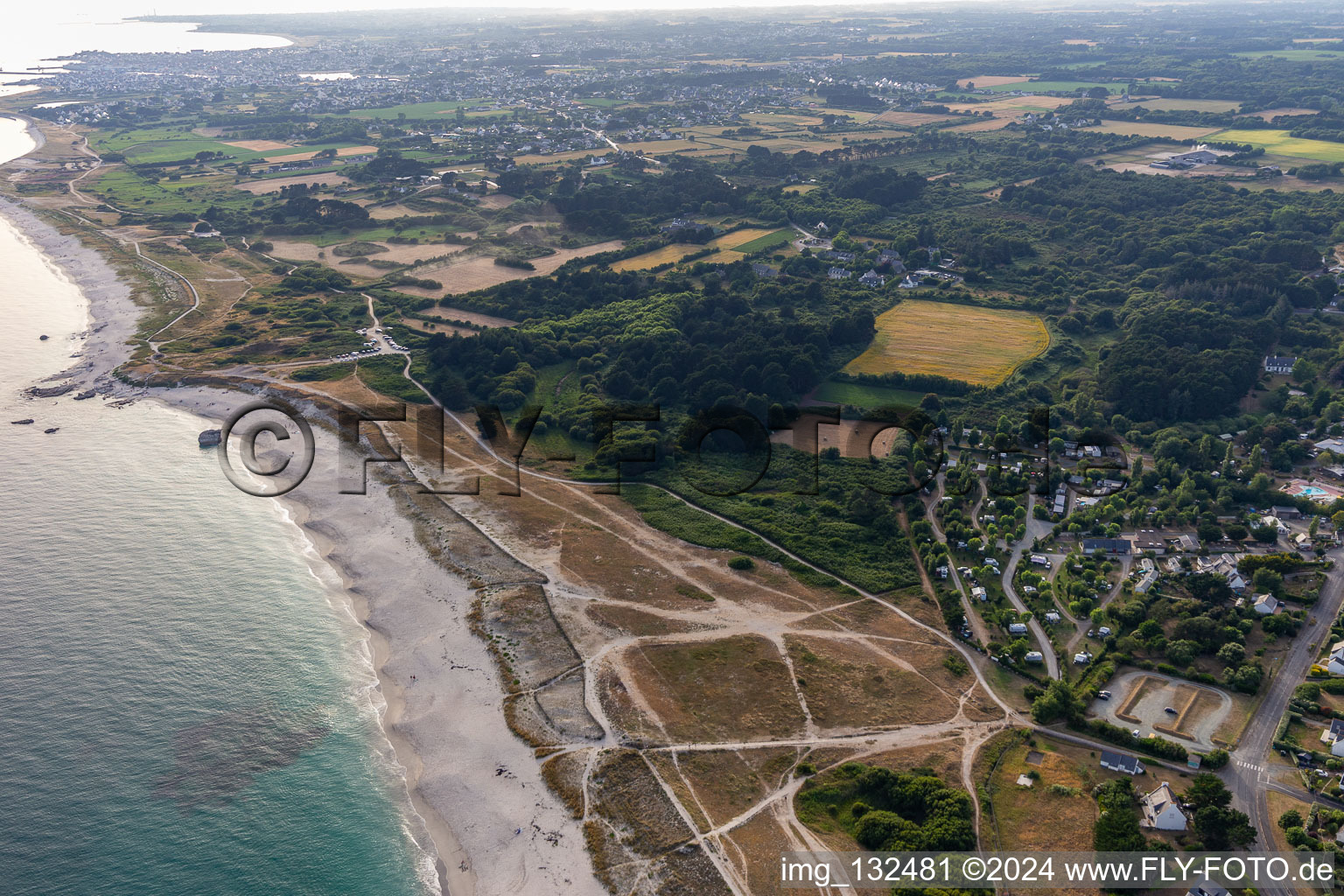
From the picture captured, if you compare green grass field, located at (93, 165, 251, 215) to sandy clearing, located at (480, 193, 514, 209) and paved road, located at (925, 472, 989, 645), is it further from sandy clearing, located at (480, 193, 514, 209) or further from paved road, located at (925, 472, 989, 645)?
paved road, located at (925, 472, 989, 645)

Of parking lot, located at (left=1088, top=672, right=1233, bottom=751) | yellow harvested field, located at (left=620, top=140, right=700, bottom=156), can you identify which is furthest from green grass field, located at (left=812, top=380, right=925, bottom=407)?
yellow harvested field, located at (left=620, top=140, right=700, bottom=156)

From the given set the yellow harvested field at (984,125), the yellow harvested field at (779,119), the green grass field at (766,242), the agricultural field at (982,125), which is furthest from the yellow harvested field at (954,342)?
the yellow harvested field at (779,119)

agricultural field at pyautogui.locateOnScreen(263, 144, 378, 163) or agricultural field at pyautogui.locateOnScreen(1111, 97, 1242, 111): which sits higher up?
agricultural field at pyautogui.locateOnScreen(1111, 97, 1242, 111)

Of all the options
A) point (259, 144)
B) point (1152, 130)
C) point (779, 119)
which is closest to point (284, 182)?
point (259, 144)

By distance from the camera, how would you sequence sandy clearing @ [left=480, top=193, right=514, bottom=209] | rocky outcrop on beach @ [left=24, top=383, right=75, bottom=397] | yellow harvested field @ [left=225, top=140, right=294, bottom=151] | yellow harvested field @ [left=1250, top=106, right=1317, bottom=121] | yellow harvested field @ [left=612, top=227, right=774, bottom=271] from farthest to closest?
1. yellow harvested field @ [left=1250, top=106, right=1317, bottom=121]
2. yellow harvested field @ [left=225, top=140, right=294, bottom=151]
3. sandy clearing @ [left=480, top=193, right=514, bottom=209]
4. yellow harvested field @ [left=612, top=227, right=774, bottom=271]
5. rocky outcrop on beach @ [left=24, top=383, right=75, bottom=397]

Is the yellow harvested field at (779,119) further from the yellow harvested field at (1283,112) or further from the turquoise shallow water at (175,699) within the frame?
the turquoise shallow water at (175,699)

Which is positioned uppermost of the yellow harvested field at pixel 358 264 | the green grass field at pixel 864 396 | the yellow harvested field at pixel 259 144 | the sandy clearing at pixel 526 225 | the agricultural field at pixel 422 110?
the agricultural field at pixel 422 110

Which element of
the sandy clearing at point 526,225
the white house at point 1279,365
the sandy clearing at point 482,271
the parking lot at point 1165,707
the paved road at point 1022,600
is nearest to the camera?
the parking lot at point 1165,707

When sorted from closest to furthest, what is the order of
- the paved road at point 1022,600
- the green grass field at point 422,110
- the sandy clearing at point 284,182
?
the paved road at point 1022,600 → the sandy clearing at point 284,182 → the green grass field at point 422,110
